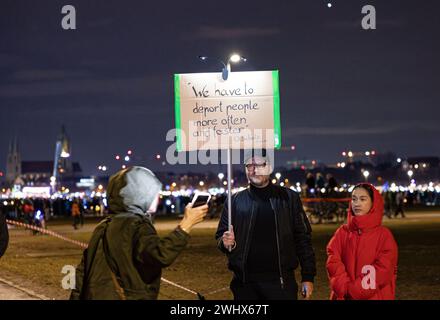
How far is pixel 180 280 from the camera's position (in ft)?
53.9

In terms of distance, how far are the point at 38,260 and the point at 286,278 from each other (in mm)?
15667

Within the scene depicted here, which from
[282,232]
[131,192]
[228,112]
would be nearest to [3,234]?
[228,112]

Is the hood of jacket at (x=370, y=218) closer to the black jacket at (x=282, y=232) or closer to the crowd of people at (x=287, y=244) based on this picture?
the crowd of people at (x=287, y=244)

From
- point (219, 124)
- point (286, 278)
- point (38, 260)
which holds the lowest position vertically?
point (38, 260)

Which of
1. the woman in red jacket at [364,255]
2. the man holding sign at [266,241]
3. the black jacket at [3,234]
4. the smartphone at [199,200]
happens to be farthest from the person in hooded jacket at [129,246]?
the black jacket at [3,234]

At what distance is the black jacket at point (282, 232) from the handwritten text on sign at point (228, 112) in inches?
23.8

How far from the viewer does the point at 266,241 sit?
768cm

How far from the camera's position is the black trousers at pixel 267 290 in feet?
24.8

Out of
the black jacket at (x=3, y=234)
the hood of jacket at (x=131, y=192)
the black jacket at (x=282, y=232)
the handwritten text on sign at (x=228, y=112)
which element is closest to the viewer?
the hood of jacket at (x=131, y=192)

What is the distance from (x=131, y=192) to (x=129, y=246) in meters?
0.31

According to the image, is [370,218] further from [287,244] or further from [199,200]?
[199,200]

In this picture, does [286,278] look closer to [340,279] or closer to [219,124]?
[340,279]

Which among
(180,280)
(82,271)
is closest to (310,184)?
(180,280)
